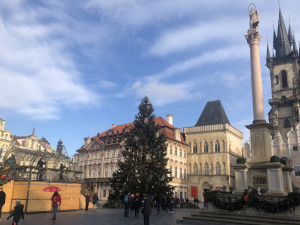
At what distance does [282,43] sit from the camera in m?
78.4

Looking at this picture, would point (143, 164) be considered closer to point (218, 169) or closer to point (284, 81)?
point (218, 169)

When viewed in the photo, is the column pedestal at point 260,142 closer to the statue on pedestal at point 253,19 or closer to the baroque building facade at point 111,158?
the statue on pedestal at point 253,19

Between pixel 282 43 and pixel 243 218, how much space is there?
76.0 m

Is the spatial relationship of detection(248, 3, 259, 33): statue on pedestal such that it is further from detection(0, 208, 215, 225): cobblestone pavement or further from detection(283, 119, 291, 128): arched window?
detection(283, 119, 291, 128): arched window

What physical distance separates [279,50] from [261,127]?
220ft

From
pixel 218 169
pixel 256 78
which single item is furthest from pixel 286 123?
pixel 256 78

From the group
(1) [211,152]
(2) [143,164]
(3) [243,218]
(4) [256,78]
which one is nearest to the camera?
(3) [243,218]

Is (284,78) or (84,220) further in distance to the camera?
(284,78)

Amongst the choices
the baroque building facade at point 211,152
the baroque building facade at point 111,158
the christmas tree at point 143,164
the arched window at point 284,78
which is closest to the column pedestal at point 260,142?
the christmas tree at point 143,164

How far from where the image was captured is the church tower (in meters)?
66.8

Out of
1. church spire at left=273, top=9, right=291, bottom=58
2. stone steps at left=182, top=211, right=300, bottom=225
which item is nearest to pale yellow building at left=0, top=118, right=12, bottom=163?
stone steps at left=182, top=211, right=300, bottom=225

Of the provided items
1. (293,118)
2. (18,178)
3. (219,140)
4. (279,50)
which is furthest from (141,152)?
(279,50)

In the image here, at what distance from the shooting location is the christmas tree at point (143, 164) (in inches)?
983

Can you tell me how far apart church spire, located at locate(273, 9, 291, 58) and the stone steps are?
236 ft
